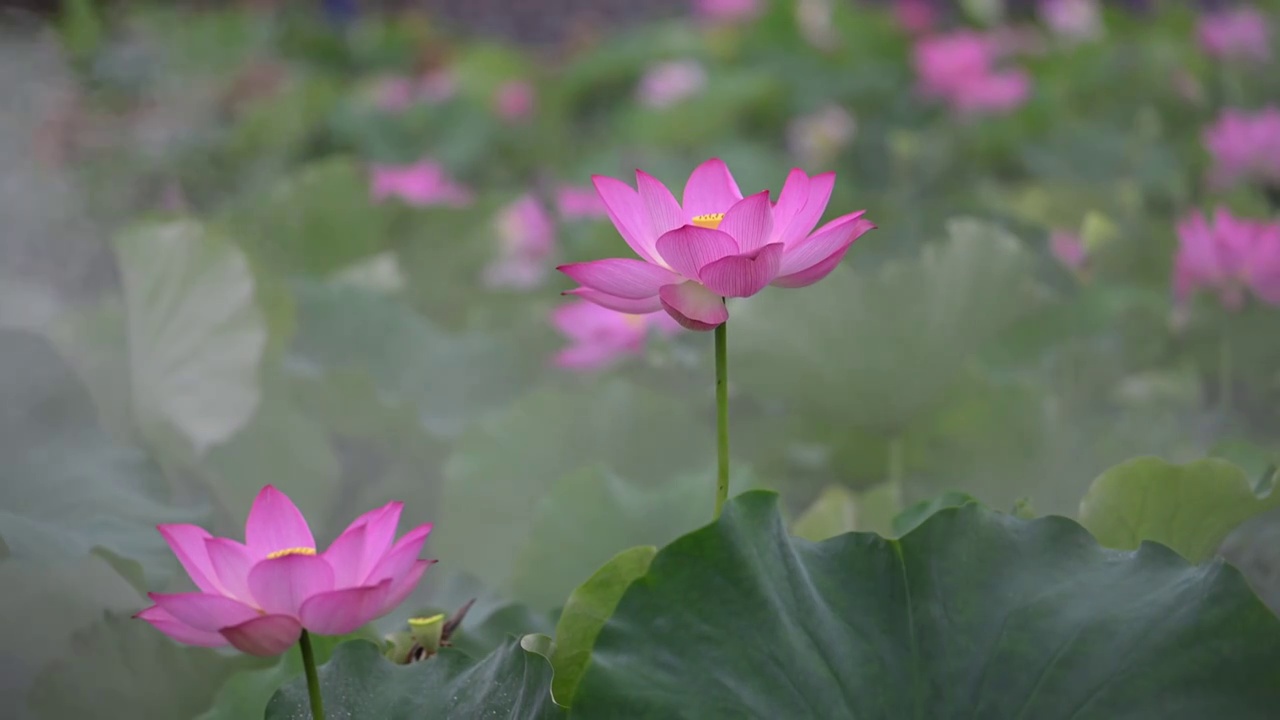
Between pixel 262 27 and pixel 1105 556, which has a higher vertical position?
pixel 262 27

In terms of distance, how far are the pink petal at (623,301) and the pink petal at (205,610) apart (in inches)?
7.2

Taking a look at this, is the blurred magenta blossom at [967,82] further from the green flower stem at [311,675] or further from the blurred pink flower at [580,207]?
the green flower stem at [311,675]

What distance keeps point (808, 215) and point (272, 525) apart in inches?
10.3

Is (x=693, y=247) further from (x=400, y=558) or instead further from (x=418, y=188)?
(x=418, y=188)

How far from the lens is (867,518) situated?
75 cm

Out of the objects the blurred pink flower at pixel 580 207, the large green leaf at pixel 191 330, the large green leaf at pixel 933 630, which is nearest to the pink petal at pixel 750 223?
the large green leaf at pixel 933 630

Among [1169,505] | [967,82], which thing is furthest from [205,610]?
[967,82]

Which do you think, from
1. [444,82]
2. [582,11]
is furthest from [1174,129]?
[582,11]

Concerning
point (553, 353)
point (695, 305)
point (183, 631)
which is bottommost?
point (553, 353)

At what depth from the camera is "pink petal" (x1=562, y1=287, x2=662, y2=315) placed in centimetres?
49

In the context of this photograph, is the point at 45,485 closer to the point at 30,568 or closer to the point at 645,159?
the point at 30,568

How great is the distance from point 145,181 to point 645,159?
3.17ft

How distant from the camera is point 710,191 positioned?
0.54m

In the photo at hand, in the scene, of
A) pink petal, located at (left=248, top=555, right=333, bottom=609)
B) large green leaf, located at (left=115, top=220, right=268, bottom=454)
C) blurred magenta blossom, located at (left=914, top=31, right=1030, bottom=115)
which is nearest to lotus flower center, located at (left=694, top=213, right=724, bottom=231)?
pink petal, located at (left=248, top=555, right=333, bottom=609)
